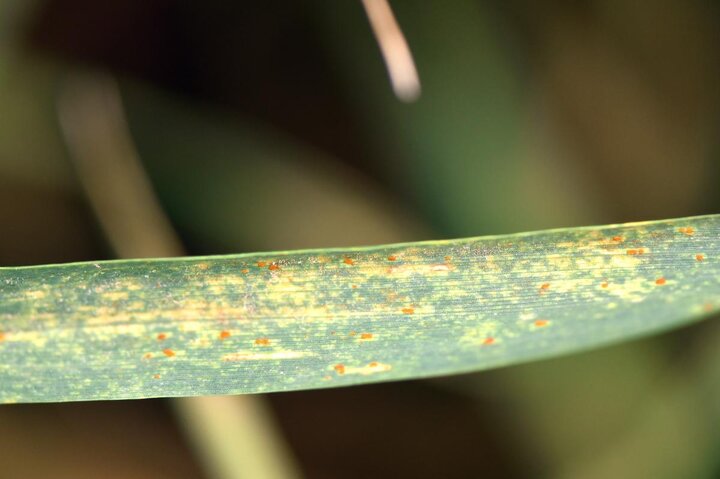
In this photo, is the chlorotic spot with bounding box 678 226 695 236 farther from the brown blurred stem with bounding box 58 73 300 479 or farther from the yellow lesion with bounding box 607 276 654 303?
the brown blurred stem with bounding box 58 73 300 479

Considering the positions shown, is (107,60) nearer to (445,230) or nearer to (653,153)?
(445,230)

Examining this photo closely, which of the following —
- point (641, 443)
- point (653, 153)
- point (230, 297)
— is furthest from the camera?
point (653, 153)

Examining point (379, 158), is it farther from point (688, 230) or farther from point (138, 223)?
point (688, 230)

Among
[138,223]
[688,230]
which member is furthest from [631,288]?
[138,223]

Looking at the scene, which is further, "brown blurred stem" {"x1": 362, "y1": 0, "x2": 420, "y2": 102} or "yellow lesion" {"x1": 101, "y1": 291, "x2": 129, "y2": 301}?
"brown blurred stem" {"x1": 362, "y1": 0, "x2": 420, "y2": 102}

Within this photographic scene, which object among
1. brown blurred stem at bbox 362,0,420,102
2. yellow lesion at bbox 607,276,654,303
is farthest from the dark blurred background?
yellow lesion at bbox 607,276,654,303

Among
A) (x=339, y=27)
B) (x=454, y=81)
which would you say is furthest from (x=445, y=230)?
(x=339, y=27)

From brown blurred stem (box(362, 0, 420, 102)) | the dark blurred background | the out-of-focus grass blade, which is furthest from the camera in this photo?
the dark blurred background
